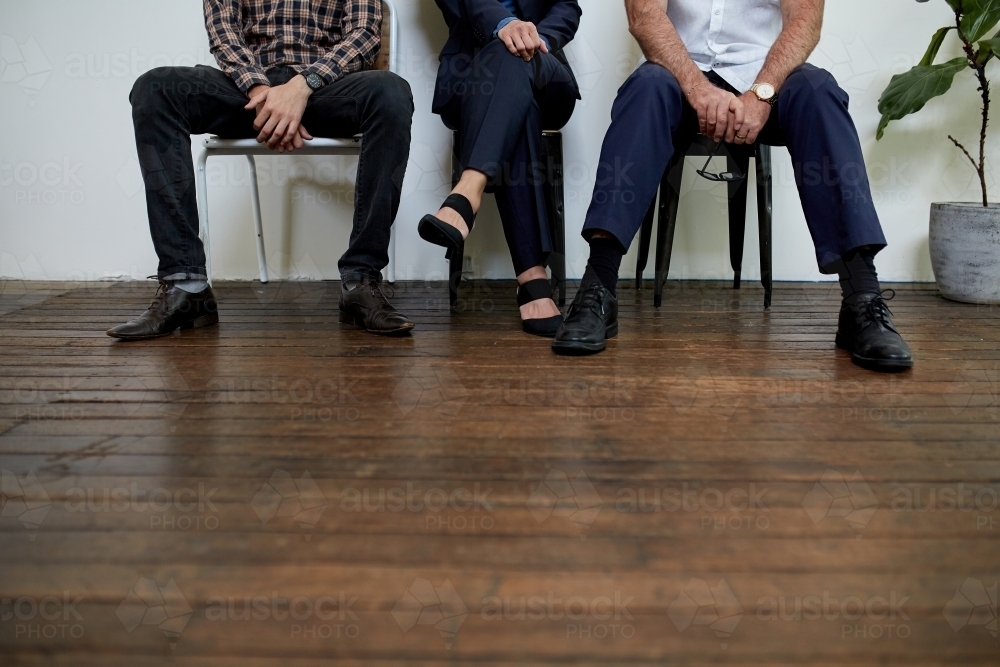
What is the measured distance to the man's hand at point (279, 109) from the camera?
5.61 feet

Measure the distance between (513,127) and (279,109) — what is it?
55cm

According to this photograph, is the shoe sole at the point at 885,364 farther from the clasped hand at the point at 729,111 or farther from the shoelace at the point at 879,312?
the clasped hand at the point at 729,111

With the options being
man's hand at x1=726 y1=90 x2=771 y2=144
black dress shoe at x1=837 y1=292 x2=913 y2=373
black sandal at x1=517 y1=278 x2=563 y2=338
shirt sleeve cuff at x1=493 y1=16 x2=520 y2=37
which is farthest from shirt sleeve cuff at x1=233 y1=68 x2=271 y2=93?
black dress shoe at x1=837 y1=292 x2=913 y2=373

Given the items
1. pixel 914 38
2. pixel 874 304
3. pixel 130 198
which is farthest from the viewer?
pixel 130 198

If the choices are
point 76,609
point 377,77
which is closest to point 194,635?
point 76,609

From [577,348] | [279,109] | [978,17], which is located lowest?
[577,348]

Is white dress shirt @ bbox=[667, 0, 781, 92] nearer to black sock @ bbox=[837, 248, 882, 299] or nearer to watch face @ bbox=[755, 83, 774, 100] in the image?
watch face @ bbox=[755, 83, 774, 100]

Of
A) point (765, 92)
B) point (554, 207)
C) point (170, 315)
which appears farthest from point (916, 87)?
point (170, 315)

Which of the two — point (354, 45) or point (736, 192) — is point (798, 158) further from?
point (354, 45)

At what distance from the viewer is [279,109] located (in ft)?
5.60

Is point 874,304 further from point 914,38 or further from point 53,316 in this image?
point 53,316

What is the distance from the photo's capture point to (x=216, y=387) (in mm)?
1201

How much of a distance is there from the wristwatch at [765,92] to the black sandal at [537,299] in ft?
1.96

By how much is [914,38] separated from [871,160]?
383mm
